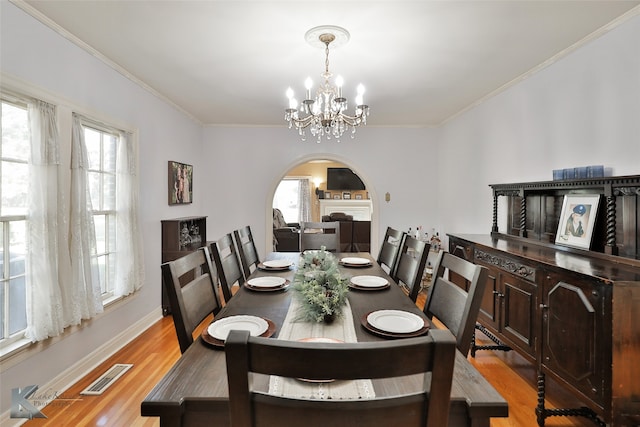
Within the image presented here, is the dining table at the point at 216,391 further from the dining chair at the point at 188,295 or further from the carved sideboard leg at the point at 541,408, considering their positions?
the carved sideboard leg at the point at 541,408

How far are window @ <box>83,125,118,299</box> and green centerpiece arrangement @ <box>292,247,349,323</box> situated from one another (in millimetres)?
2269

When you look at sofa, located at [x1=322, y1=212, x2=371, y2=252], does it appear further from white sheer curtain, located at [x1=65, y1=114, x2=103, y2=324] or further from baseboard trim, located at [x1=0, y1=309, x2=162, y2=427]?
white sheer curtain, located at [x1=65, y1=114, x2=103, y2=324]

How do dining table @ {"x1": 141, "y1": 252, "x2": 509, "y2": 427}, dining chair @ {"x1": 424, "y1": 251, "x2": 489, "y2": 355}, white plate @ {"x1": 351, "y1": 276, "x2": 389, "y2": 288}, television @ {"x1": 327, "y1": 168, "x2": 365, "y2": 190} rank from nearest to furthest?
dining table @ {"x1": 141, "y1": 252, "x2": 509, "y2": 427}, dining chair @ {"x1": 424, "y1": 251, "x2": 489, "y2": 355}, white plate @ {"x1": 351, "y1": 276, "x2": 389, "y2": 288}, television @ {"x1": 327, "y1": 168, "x2": 365, "y2": 190}

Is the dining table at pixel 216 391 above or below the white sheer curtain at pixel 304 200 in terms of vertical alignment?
below

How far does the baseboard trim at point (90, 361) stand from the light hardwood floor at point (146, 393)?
0.17 feet

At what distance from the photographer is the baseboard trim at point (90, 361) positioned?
2.08m

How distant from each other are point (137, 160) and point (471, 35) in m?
3.17

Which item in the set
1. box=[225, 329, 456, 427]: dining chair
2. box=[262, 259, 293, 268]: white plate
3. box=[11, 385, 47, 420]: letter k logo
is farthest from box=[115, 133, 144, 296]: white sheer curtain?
box=[225, 329, 456, 427]: dining chair

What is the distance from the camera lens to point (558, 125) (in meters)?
2.79

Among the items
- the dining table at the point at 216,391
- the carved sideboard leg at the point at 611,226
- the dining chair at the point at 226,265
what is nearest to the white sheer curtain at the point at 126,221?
the dining chair at the point at 226,265

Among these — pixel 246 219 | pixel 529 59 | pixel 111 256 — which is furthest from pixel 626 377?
pixel 246 219

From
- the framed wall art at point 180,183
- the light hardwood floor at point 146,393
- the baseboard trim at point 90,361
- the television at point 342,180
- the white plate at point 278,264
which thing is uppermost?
the television at point 342,180

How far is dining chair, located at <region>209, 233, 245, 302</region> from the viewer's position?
204 centimetres

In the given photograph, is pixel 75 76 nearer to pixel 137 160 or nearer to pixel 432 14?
pixel 137 160
